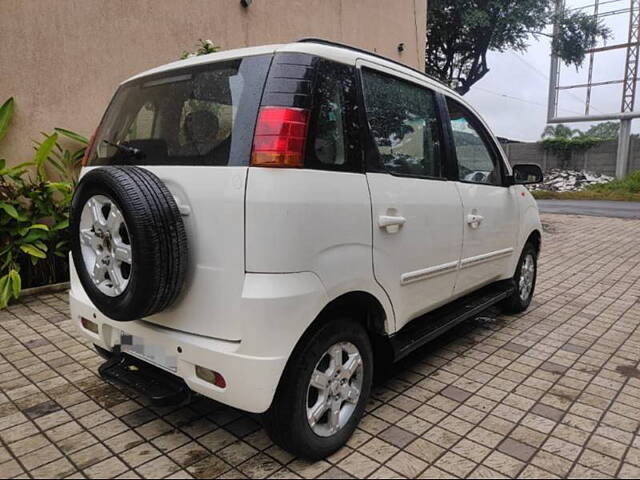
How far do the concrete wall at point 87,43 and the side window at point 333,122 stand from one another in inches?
165

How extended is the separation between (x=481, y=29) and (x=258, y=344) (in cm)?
1734

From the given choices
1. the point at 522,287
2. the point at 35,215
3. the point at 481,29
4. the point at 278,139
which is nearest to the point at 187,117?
the point at 278,139

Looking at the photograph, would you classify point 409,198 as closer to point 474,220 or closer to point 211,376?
point 474,220

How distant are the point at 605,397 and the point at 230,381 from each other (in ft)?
7.95

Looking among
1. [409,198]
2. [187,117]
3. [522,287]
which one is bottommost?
[522,287]

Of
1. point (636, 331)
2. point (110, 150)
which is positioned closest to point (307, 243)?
point (110, 150)

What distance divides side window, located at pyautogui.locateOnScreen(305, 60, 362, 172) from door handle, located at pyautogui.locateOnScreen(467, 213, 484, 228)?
4.12ft

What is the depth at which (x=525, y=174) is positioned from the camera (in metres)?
4.16

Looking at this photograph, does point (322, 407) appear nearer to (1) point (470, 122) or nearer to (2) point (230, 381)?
(2) point (230, 381)

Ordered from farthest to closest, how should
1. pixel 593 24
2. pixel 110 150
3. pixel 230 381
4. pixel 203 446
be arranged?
1. pixel 593 24
2. pixel 110 150
3. pixel 203 446
4. pixel 230 381

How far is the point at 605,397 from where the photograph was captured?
9.87 feet

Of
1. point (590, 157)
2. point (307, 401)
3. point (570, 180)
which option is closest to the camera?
point (307, 401)

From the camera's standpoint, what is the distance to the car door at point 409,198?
8.20 feet

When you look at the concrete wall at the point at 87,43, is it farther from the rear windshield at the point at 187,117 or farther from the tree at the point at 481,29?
the tree at the point at 481,29
